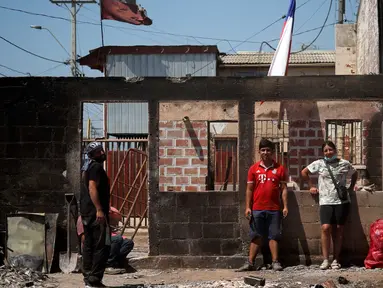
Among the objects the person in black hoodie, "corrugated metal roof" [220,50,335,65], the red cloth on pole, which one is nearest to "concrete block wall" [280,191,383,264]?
the person in black hoodie

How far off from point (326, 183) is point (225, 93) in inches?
76.8

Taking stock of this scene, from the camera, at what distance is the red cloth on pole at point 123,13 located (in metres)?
19.9

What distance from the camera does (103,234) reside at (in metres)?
7.73

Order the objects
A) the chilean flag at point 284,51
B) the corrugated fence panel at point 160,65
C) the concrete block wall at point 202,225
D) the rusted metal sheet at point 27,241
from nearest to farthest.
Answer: the rusted metal sheet at point 27,241
the concrete block wall at point 202,225
the chilean flag at point 284,51
the corrugated fence panel at point 160,65

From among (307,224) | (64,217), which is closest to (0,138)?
(64,217)

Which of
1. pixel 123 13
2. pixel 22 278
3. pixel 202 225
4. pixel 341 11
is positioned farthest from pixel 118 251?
pixel 341 11

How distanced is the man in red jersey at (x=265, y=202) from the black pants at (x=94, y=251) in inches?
90.9

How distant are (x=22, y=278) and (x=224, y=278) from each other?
2648 mm

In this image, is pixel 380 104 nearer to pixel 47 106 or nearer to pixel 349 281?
pixel 349 281

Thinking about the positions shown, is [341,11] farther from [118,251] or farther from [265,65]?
[118,251]

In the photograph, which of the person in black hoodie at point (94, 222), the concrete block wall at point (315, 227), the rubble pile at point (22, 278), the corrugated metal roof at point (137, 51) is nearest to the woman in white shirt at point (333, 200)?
the concrete block wall at point (315, 227)

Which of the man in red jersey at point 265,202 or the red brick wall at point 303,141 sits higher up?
the red brick wall at point 303,141

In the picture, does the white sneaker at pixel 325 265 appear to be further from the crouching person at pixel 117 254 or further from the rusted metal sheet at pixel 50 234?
the rusted metal sheet at pixel 50 234

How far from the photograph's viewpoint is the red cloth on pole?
19.9 meters
